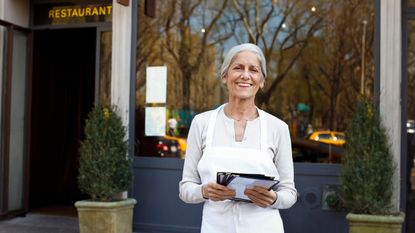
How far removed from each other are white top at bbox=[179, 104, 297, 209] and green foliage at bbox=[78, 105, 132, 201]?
13.8ft

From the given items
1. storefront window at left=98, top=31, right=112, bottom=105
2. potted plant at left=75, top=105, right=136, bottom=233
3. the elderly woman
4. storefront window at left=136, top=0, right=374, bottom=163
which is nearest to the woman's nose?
the elderly woman

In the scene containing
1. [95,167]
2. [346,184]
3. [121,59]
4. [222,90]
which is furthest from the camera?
[222,90]

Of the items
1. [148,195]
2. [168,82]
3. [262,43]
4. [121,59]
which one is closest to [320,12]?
[262,43]

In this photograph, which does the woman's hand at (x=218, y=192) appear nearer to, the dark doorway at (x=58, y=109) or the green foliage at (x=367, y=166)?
the green foliage at (x=367, y=166)

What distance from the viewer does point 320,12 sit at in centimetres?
834

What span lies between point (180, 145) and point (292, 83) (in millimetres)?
3460

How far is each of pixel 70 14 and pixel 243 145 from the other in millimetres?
6482

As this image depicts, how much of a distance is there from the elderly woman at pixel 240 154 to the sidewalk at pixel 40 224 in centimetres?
549

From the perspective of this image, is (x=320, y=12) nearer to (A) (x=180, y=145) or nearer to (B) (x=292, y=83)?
(B) (x=292, y=83)

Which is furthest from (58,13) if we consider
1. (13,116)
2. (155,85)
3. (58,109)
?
(58,109)

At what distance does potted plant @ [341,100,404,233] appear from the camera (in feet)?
16.9

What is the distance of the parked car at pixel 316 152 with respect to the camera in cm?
672

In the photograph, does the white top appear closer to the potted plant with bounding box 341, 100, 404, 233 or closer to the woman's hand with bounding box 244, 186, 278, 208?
the woman's hand with bounding box 244, 186, 278, 208

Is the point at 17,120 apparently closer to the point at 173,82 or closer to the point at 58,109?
the point at 58,109
